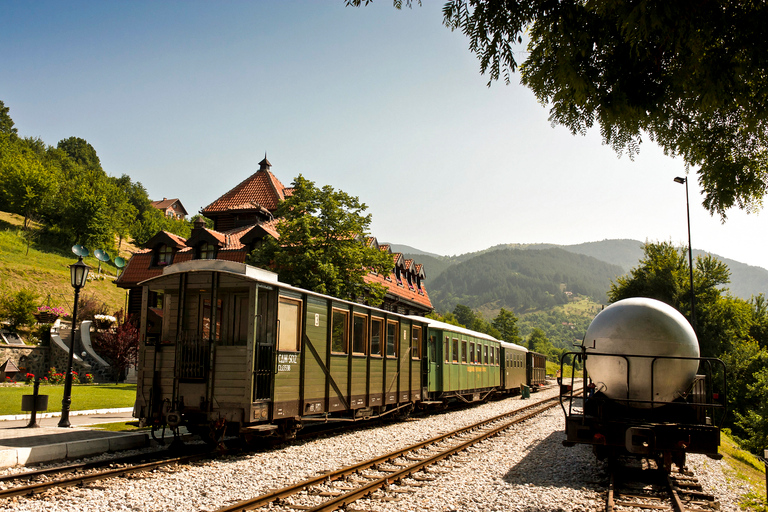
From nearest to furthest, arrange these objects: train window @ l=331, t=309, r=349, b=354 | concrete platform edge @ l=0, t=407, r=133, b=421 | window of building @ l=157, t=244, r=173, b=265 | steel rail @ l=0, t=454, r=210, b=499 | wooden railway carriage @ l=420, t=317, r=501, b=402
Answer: steel rail @ l=0, t=454, r=210, b=499 → train window @ l=331, t=309, r=349, b=354 → concrete platform edge @ l=0, t=407, r=133, b=421 → wooden railway carriage @ l=420, t=317, r=501, b=402 → window of building @ l=157, t=244, r=173, b=265

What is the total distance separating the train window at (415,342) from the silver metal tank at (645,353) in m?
8.63

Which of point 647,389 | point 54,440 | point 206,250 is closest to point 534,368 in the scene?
point 206,250

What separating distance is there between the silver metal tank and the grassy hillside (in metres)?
41.5

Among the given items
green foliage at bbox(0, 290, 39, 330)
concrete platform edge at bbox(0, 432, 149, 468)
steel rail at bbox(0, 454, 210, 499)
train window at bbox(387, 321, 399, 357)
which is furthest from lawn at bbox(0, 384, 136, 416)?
green foliage at bbox(0, 290, 39, 330)

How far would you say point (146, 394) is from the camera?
1015 centimetres

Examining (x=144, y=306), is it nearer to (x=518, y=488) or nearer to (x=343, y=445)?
(x=343, y=445)

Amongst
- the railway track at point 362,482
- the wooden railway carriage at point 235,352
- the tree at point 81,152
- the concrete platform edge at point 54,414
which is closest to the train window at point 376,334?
the wooden railway carriage at point 235,352

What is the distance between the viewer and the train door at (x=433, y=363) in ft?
60.1

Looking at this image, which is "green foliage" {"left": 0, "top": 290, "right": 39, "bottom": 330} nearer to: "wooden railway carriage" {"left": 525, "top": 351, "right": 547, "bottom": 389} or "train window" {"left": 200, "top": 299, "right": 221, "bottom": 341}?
"train window" {"left": 200, "top": 299, "right": 221, "bottom": 341}

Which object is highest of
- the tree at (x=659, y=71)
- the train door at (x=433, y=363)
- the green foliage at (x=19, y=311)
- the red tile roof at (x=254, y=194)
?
the red tile roof at (x=254, y=194)

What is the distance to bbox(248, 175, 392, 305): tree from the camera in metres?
20.5

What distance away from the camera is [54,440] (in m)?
9.86

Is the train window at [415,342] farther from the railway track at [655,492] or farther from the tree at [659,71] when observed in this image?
Result: the tree at [659,71]

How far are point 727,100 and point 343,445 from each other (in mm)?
9223
